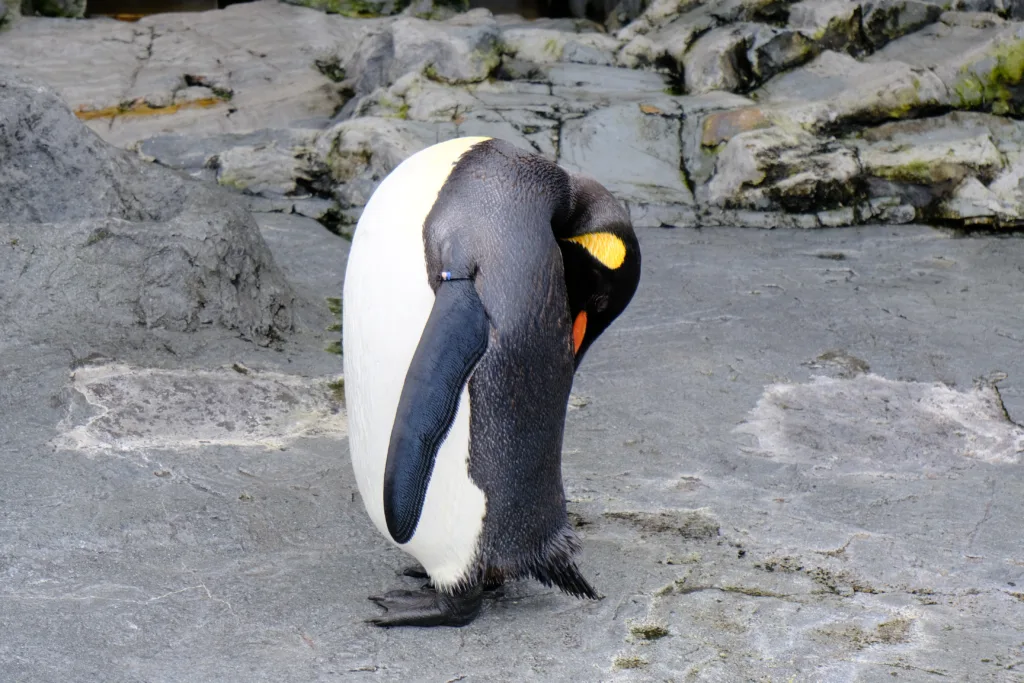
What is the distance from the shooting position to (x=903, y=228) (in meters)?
→ 5.18

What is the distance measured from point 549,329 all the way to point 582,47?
468cm

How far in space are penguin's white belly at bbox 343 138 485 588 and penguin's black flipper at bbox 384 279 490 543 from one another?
0.07m

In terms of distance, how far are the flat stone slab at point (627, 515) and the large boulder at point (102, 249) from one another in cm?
10

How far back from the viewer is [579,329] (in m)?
2.26

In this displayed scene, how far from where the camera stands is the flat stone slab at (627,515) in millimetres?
2074

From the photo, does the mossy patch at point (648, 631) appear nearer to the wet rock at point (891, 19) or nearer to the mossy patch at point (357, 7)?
the wet rock at point (891, 19)

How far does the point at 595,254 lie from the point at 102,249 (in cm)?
190

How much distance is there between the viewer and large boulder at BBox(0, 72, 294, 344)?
3.35 m

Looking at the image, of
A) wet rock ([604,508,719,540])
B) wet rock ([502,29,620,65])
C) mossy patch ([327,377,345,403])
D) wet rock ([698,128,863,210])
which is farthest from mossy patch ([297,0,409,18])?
wet rock ([604,508,719,540])

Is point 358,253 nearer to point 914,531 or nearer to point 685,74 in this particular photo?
point 914,531

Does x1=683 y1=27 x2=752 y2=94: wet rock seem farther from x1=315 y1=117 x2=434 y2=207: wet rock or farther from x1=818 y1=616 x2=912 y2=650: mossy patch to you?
x1=818 y1=616 x2=912 y2=650: mossy patch

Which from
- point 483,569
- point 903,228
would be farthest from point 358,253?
point 903,228

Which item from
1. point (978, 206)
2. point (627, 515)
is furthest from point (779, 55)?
point (627, 515)

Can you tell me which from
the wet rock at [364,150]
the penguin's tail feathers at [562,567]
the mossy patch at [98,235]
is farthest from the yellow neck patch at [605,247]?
A: the wet rock at [364,150]
